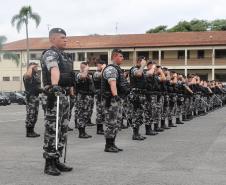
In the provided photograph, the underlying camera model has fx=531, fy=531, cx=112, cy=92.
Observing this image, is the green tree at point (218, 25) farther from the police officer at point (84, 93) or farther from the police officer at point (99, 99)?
the police officer at point (84, 93)

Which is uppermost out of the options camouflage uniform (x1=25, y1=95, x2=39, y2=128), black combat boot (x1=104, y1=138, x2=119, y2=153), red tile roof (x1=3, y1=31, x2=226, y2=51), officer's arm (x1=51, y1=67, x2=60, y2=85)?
red tile roof (x1=3, y1=31, x2=226, y2=51)

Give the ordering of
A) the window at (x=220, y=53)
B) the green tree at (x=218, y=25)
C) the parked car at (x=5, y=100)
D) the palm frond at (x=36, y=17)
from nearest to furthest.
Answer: the parked car at (x=5, y=100)
the palm frond at (x=36, y=17)
the window at (x=220, y=53)
the green tree at (x=218, y=25)

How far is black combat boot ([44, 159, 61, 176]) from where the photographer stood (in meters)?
6.84

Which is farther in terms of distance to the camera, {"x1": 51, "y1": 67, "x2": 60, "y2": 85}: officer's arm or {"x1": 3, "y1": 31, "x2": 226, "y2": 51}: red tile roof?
{"x1": 3, "y1": 31, "x2": 226, "y2": 51}: red tile roof

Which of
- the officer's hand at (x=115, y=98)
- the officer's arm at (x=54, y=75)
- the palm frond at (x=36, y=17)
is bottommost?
A: the officer's hand at (x=115, y=98)

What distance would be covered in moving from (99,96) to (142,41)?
52634mm

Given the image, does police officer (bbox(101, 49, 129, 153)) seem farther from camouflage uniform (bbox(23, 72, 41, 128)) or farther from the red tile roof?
the red tile roof

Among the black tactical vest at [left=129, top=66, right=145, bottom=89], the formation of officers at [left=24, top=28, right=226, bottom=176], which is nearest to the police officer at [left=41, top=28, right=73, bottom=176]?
the formation of officers at [left=24, top=28, right=226, bottom=176]

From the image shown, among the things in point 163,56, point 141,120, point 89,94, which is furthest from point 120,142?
A: point 163,56

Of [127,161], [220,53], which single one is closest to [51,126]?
[127,161]

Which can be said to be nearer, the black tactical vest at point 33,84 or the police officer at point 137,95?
the police officer at point 137,95

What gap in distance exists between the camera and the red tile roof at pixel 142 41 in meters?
62.4

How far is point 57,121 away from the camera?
22.6 feet

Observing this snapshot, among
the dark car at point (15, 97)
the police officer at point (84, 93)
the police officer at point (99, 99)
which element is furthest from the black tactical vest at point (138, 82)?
the dark car at point (15, 97)
